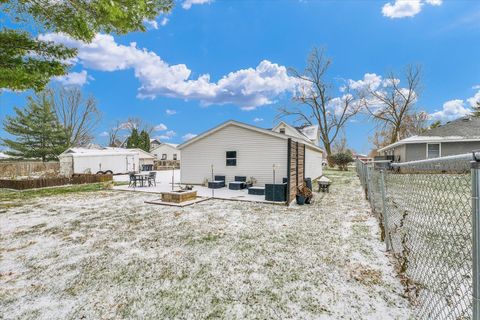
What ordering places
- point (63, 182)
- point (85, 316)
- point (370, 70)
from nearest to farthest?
1. point (85, 316)
2. point (63, 182)
3. point (370, 70)

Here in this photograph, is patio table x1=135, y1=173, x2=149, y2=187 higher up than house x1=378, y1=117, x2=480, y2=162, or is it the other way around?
house x1=378, y1=117, x2=480, y2=162

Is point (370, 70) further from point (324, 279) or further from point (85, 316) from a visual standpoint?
point (85, 316)

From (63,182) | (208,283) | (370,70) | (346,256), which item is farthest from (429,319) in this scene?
(370,70)

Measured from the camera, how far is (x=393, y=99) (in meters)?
30.8

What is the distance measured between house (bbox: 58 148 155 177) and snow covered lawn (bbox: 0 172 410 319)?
17605mm

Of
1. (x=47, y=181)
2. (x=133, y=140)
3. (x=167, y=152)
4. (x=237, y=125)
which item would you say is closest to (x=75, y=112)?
(x=133, y=140)

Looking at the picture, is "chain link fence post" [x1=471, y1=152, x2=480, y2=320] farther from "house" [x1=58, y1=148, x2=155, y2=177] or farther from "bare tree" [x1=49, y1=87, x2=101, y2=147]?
"bare tree" [x1=49, y1=87, x2=101, y2=147]

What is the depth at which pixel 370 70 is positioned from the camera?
3038 cm

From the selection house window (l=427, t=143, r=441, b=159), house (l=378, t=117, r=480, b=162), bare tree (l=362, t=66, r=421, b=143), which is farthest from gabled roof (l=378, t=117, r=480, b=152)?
bare tree (l=362, t=66, r=421, b=143)

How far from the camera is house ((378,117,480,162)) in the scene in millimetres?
16817

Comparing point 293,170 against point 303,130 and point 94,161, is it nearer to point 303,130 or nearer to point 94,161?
point 94,161

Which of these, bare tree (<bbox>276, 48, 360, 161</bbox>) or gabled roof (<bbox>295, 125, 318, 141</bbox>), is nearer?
gabled roof (<bbox>295, 125, 318, 141</bbox>)

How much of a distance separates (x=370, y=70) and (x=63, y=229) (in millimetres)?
35781

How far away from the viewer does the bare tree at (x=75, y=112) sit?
115 feet
